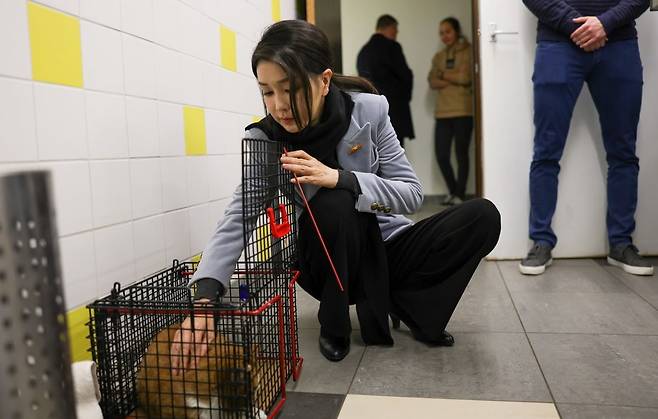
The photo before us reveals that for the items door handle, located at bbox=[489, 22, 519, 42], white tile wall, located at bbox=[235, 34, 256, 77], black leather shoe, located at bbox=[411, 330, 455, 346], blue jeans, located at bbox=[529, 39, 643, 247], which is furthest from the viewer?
door handle, located at bbox=[489, 22, 519, 42]

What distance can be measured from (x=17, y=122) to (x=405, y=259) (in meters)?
0.92

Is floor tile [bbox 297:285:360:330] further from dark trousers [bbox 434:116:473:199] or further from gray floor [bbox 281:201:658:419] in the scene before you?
dark trousers [bbox 434:116:473:199]

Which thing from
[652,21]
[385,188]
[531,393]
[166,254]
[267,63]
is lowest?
[531,393]

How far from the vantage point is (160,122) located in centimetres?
152

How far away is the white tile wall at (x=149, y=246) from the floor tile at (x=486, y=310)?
0.81m

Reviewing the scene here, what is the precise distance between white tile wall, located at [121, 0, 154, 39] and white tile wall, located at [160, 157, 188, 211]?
32cm

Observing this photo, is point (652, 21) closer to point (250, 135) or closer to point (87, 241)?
point (250, 135)

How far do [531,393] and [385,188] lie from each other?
0.54 meters

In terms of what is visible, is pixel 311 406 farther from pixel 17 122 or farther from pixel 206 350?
pixel 17 122

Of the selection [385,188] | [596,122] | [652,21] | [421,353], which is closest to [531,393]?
[421,353]

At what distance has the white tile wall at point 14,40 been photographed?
1009 millimetres

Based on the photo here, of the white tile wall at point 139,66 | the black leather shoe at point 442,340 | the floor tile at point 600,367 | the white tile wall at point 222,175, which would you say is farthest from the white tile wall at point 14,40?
the floor tile at point 600,367

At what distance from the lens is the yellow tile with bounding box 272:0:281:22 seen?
2.53m

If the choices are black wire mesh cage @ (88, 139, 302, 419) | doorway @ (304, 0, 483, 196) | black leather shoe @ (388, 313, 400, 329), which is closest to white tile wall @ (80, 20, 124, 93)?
black wire mesh cage @ (88, 139, 302, 419)
